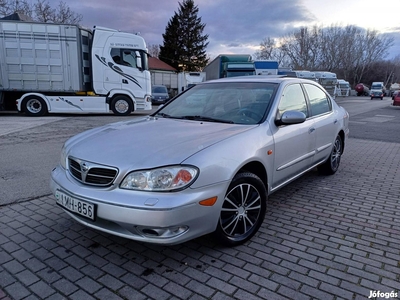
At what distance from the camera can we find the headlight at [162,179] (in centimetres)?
224

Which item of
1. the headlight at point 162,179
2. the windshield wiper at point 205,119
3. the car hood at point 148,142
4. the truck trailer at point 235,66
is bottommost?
the headlight at point 162,179

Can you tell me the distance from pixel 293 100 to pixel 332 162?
75.6 inches

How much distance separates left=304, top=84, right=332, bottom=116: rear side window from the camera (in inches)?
169

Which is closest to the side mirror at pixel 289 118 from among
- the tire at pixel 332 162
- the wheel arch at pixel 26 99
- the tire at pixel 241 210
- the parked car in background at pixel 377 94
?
the tire at pixel 241 210

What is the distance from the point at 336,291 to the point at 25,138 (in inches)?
338

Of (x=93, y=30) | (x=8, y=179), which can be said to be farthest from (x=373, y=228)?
(x=93, y=30)

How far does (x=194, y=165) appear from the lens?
2.30 m

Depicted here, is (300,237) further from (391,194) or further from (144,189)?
(391,194)

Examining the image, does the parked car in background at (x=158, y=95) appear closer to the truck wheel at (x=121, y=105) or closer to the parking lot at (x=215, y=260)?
the truck wheel at (x=121, y=105)

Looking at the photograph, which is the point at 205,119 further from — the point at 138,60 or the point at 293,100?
the point at 138,60

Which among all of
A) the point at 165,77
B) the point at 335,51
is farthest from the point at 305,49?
the point at 165,77

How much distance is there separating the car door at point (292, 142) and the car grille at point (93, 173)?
180cm

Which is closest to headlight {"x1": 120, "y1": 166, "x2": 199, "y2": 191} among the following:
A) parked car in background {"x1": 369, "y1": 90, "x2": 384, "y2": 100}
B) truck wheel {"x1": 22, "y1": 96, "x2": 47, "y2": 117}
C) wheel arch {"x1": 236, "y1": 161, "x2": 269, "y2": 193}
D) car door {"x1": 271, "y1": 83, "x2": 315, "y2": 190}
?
wheel arch {"x1": 236, "y1": 161, "x2": 269, "y2": 193}

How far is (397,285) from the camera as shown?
228cm
